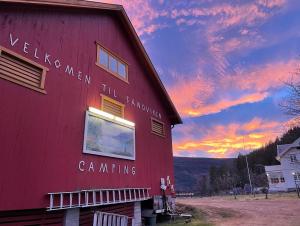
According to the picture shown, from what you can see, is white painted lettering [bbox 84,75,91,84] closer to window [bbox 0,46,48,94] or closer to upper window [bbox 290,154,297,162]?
window [bbox 0,46,48,94]

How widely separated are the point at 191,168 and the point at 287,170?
94579mm

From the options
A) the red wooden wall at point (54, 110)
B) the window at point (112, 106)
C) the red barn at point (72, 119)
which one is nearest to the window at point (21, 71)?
the red barn at point (72, 119)

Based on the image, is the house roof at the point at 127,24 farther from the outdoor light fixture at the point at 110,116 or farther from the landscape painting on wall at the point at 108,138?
the landscape painting on wall at the point at 108,138

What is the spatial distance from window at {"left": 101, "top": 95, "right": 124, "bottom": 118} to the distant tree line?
45.5m

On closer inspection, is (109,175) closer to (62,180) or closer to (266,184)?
(62,180)

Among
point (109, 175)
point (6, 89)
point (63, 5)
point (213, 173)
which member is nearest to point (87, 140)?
point (109, 175)

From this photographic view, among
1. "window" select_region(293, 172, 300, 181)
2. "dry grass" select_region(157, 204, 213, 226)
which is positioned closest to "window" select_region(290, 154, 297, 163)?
"window" select_region(293, 172, 300, 181)

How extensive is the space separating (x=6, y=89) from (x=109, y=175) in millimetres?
5226

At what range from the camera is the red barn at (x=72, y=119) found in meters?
8.04

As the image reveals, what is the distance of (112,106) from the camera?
494 inches

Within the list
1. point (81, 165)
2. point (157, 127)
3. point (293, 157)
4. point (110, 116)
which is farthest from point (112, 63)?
point (293, 157)

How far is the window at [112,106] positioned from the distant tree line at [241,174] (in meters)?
45.5

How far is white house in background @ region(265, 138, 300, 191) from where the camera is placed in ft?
168

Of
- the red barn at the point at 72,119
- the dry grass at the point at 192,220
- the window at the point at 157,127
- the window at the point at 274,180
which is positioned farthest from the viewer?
the window at the point at 274,180
